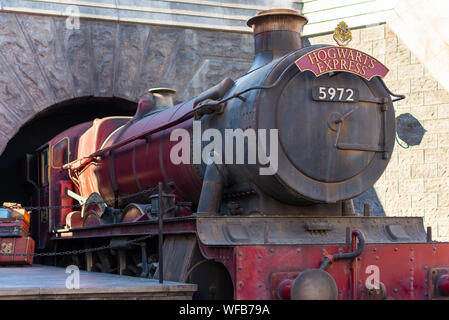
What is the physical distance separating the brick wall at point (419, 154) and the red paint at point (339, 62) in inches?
239

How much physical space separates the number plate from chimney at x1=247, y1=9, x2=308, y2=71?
816 millimetres

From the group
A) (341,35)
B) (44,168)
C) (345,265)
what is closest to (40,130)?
(44,168)

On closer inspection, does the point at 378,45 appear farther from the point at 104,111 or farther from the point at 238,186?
the point at 238,186

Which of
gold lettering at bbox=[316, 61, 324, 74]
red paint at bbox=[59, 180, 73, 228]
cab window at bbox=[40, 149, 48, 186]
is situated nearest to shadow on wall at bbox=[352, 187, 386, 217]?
red paint at bbox=[59, 180, 73, 228]

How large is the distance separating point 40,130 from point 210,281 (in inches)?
409

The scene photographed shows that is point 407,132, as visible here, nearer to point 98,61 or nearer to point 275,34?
point 98,61

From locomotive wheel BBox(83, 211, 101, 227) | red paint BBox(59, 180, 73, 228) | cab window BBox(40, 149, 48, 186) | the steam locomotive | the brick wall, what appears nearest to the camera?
the steam locomotive

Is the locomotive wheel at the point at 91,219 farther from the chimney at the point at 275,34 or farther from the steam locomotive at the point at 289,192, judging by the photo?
the chimney at the point at 275,34

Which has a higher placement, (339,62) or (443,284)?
(339,62)

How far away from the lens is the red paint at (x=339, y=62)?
19.3ft

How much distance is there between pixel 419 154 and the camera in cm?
1209

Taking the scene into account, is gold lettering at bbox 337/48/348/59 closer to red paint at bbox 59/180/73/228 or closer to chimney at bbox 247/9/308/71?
chimney at bbox 247/9/308/71

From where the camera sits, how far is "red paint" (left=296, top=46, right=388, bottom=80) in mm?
5871

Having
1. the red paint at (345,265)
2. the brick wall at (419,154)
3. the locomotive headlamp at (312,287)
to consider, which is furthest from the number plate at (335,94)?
the brick wall at (419,154)
